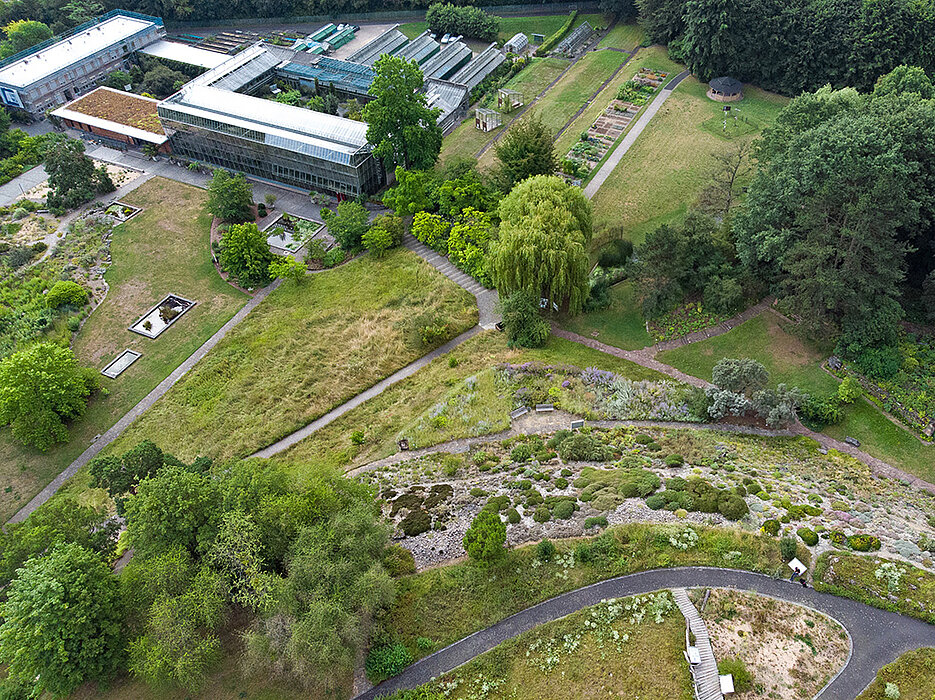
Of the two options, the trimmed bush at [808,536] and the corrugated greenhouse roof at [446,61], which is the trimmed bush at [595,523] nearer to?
the trimmed bush at [808,536]

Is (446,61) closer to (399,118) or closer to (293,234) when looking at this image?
(399,118)

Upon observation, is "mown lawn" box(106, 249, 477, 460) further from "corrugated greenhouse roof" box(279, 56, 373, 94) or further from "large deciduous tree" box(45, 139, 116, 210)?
"corrugated greenhouse roof" box(279, 56, 373, 94)

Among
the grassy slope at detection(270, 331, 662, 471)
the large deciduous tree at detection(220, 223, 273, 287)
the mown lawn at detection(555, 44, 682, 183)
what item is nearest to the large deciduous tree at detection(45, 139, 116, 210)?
the large deciduous tree at detection(220, 223, 273, 287)

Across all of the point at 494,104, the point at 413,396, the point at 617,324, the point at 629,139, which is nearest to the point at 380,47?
the point at 494,104

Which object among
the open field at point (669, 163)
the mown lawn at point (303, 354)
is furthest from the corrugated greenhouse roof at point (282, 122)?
the open field at point (669, 163)

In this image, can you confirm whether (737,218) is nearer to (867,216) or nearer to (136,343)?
(867,216)

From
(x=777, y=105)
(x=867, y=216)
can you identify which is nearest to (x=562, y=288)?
(x=867, y=216)

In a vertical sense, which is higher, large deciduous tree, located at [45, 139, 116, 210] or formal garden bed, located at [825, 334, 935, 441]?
large deciduous tree, located at [45, 139, 116, 210]
